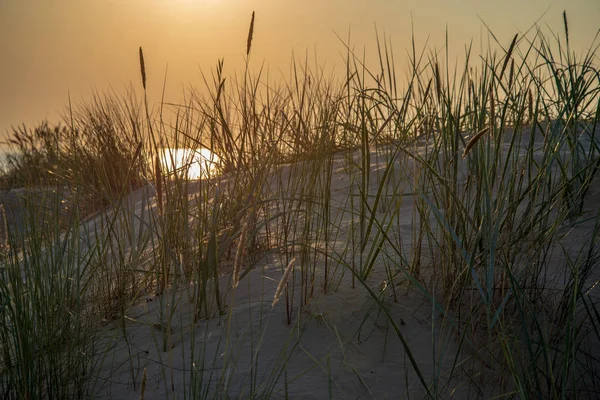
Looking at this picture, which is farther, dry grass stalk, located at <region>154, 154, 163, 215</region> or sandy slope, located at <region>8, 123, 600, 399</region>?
dry grass stalk, located at <region>154, 154, 163, 215</region>

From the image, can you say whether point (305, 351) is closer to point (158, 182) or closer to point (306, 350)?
point (306, 350)

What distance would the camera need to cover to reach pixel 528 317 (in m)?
1.36

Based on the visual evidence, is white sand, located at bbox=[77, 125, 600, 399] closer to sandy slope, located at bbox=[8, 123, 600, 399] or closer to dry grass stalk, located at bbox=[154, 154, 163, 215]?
sandy slope, located at bbox=[8, 123, 600, 399]

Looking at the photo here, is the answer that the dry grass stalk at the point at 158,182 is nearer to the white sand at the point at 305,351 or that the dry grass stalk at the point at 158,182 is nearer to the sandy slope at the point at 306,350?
the sandy slope at the point at 306,350

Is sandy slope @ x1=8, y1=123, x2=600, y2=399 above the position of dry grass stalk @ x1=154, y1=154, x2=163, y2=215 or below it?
below

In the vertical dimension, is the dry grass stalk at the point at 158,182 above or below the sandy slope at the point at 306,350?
above

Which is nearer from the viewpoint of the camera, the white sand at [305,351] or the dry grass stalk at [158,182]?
the white sand at [305,351]

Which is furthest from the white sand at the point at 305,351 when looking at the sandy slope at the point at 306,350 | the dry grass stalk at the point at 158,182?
the dry grass stalk at the point at 158,182

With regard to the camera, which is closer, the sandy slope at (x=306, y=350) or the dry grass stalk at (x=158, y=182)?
the sandy slope at (x=306, y=350)

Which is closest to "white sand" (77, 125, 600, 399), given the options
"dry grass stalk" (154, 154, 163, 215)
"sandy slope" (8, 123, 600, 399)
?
"sandy slope" (8, 123, 600, 399)

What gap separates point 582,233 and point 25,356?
162 cm

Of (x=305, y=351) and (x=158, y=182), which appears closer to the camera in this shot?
(x=305, y=351)

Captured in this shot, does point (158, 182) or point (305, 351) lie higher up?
point (158, 182)

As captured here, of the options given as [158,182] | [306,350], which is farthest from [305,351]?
[158,182]
